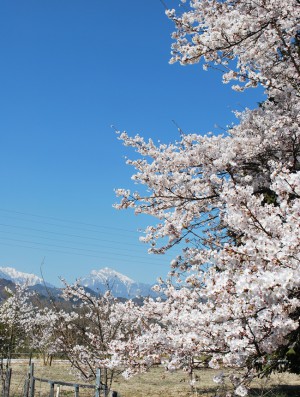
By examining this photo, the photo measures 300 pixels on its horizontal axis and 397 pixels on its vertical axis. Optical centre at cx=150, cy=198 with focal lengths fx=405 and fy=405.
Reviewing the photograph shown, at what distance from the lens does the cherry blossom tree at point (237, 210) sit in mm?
3150

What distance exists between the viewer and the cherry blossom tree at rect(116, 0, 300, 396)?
3.15m

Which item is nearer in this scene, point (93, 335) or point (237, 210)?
point (237, 210)

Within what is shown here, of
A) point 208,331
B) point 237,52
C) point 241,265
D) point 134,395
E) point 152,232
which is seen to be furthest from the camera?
point 134,395

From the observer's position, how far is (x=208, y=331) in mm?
4262

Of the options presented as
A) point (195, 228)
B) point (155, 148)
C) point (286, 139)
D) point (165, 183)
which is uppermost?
point (155, 148)

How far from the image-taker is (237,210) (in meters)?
3.50

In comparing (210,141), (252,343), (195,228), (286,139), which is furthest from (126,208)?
(252,343)

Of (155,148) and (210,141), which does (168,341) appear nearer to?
(210,141)

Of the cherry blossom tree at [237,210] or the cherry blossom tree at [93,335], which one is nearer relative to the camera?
the cherry blossom tree at [237,210]

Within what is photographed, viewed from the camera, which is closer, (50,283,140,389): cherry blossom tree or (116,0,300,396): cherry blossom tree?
(116,0,300,396): cherry blossom tree

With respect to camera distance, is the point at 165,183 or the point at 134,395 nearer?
the point at 165,183

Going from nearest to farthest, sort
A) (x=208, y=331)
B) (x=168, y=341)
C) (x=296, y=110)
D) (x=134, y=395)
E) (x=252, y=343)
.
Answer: (x=252, y=343) < (x=208, y=331) < (x=168, y=341) < (x=296, y=110) < (x=134, y=395)

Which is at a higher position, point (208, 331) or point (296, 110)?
point (296, 110)

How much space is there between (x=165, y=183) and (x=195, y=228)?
1185 millimetres
